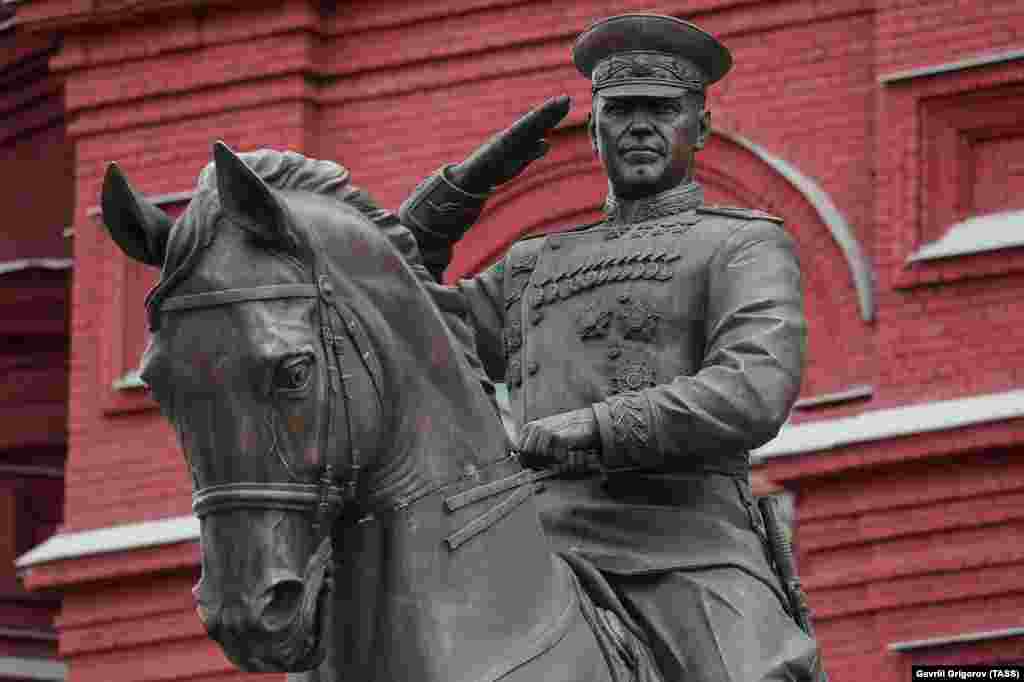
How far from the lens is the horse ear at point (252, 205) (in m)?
8.83

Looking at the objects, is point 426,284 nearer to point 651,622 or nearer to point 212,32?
point 651,622

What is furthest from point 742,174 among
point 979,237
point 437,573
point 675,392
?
point 437,573

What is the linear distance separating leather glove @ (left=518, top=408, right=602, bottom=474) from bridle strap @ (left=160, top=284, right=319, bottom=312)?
2.63 ft

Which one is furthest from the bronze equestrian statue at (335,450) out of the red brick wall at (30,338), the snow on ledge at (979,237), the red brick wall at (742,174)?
the red brick wall at (30,338)

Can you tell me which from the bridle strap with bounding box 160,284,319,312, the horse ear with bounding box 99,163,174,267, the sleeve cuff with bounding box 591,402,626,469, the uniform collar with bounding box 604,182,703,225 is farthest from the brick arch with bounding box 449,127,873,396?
the bridle strap with bounding box 160,284,319,312

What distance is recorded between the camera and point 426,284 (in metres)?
9.24

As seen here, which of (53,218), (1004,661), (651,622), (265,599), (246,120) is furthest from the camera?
(53,218)

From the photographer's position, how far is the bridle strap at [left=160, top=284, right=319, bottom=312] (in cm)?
882

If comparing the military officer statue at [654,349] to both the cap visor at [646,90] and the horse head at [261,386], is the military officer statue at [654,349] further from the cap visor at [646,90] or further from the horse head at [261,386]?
the horse head at [261,386]

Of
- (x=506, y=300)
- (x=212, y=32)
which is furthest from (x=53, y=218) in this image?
(x=506, y=300)

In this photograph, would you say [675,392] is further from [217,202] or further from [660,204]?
[217,202]

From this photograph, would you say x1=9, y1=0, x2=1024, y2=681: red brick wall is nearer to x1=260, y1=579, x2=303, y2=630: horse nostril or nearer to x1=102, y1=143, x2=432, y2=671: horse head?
x1=102, y1=143, x2=432, y2=671: horse head

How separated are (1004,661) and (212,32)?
23.2ft

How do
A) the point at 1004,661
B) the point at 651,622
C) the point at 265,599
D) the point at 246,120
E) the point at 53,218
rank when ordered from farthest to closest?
the point at 53,218
the point at 246,120
the point at 1004,661
the point at 651,622
the point at 265,599
